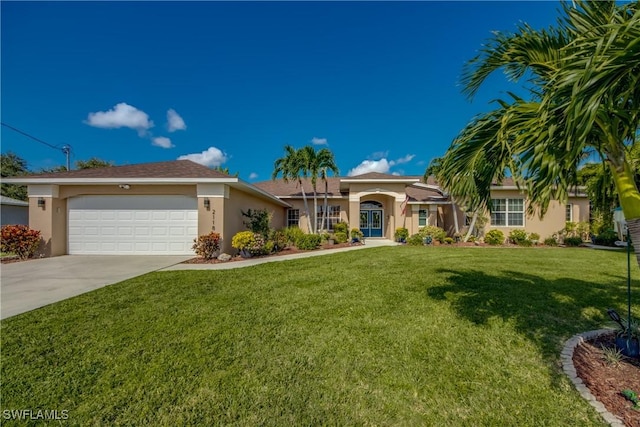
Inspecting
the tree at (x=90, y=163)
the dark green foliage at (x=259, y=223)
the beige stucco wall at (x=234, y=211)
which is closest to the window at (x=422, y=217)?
the dark green foliage at (x=259, y=223)

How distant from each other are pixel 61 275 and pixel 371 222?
17224 millimetres

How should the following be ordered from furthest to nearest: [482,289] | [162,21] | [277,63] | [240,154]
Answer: [240,154]
[277,63]
[162,21]
[482,289]

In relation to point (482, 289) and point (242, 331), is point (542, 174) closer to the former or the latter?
point (242, 331)

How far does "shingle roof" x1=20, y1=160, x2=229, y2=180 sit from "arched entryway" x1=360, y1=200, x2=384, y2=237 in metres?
11.7

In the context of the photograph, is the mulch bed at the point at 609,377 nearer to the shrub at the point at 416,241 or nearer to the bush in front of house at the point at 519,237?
the shrub at the point at 416,241

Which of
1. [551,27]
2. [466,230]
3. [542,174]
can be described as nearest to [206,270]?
[542,174]

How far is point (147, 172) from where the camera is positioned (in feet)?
40.9

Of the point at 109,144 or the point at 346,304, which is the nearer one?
the point at 346,304

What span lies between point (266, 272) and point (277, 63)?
1309 centimetres

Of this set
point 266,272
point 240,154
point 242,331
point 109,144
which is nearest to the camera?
point 242,331

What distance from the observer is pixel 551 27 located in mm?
3289

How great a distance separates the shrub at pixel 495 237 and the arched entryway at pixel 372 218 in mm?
6920

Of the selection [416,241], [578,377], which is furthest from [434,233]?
[578,377]

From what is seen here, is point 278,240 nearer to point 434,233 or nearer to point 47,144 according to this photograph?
point 434,233
